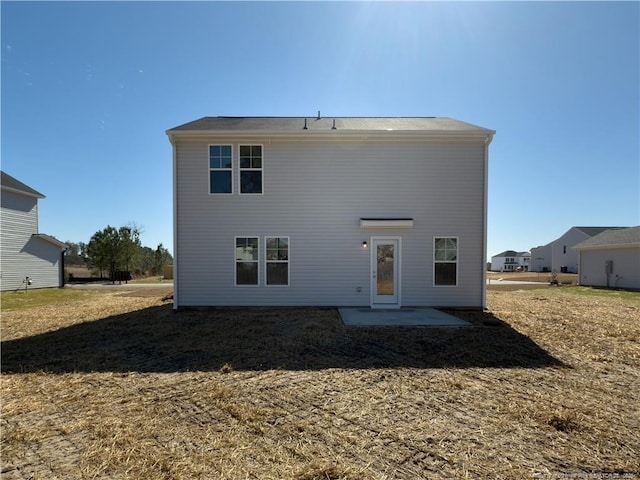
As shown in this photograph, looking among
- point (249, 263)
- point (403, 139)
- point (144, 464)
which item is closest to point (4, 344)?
point (249, 263)

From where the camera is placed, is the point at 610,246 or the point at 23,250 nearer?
the point at 23,250

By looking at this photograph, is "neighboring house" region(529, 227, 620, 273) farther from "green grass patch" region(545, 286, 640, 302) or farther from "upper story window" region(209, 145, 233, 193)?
"upper story window" region(209, 145, 233, 193)

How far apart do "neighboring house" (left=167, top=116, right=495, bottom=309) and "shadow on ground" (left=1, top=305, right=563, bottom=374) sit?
1.53m

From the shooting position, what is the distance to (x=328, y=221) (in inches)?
385

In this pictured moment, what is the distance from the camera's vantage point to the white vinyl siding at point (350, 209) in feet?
32.1

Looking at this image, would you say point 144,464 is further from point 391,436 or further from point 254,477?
point 391,436

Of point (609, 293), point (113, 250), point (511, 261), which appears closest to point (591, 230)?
point (609, 293)

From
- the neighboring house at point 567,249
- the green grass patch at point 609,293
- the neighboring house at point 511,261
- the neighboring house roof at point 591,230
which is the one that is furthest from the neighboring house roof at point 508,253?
the green grass patch at point 609,293

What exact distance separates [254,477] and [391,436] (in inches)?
54.3

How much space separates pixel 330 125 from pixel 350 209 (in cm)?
340

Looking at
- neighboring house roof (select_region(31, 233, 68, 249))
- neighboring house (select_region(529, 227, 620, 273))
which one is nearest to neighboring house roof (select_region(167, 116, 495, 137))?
neighboring house roof (select_region(31, 233, 68, 249))

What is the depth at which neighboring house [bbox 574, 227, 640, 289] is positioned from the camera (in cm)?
1886

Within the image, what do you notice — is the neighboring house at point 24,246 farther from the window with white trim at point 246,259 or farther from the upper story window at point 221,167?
the window with white trim at point 246,259

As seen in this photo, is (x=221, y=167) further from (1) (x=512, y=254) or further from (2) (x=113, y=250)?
(1) (x=512, y=254)
